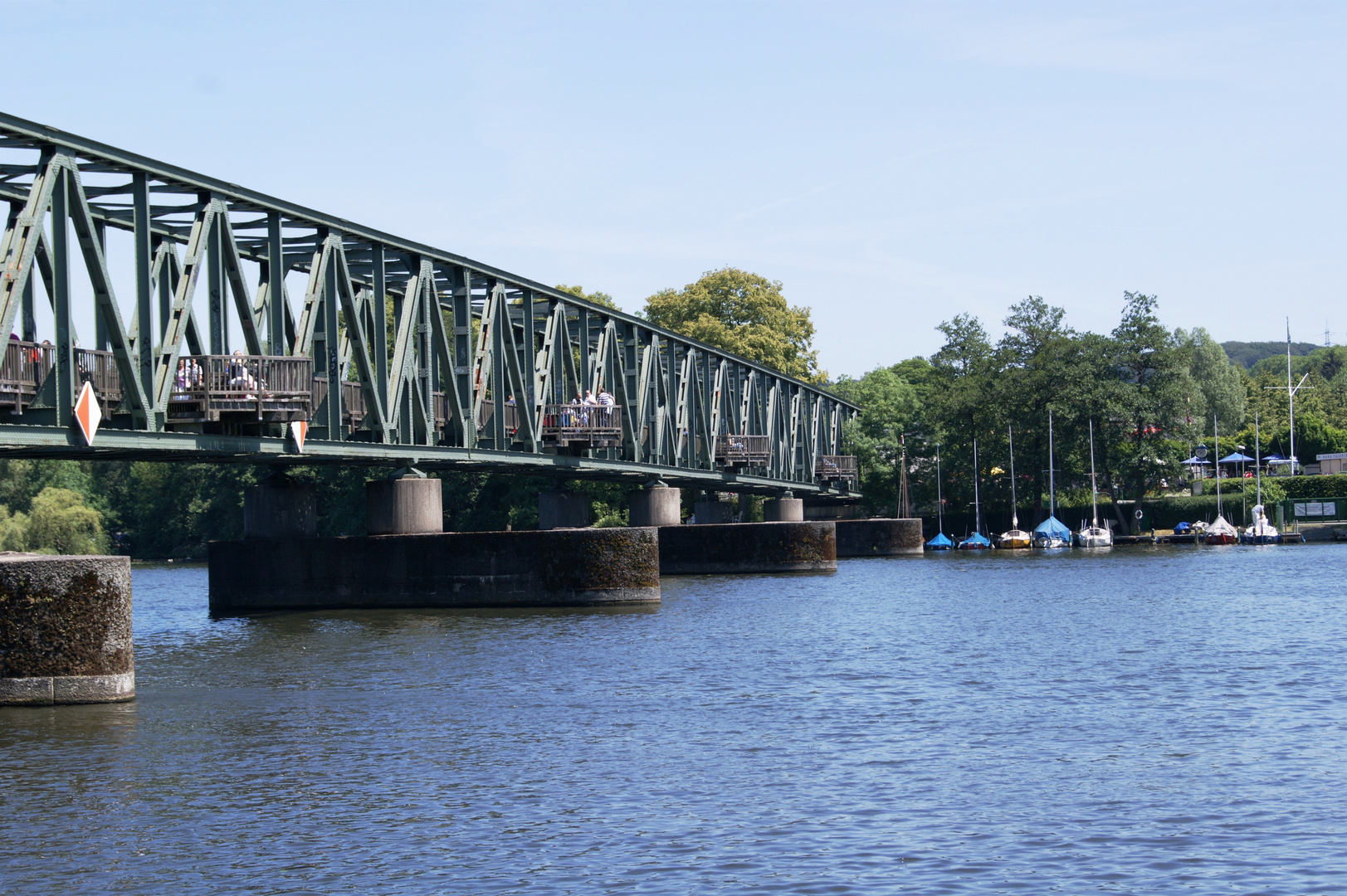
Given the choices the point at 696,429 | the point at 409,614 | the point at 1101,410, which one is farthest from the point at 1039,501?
the point at 409,614

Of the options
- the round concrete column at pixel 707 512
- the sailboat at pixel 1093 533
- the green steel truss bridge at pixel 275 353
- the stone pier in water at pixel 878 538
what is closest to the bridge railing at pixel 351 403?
the green steel truss bridge at pixel 275 353

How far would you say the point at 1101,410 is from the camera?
372 ft

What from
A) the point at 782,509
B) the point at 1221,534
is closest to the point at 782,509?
the point at 782,509

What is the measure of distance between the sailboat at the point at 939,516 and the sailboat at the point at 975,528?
50.8 inches

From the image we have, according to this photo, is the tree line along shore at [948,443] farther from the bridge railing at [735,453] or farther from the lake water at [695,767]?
the lake water at [695,767]

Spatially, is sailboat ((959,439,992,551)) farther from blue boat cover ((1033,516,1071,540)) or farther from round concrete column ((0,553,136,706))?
round concrete column ((0,553,136,706))

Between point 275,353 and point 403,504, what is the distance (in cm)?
844

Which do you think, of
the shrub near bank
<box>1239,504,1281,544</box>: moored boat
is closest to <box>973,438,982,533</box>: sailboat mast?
<box>1239,504,1281,544</box>: moored boat

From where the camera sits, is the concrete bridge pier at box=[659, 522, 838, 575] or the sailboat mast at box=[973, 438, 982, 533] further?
the sailboat mast at box=[973, 438, 982, 533]

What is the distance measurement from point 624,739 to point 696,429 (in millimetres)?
64473

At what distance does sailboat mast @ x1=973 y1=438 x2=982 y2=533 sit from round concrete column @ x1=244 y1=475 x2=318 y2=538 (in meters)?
76.9

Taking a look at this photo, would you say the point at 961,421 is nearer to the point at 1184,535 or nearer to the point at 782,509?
the point at 1184,535

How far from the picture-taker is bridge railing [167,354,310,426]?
36.2 metres

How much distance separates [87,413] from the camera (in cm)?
3080
